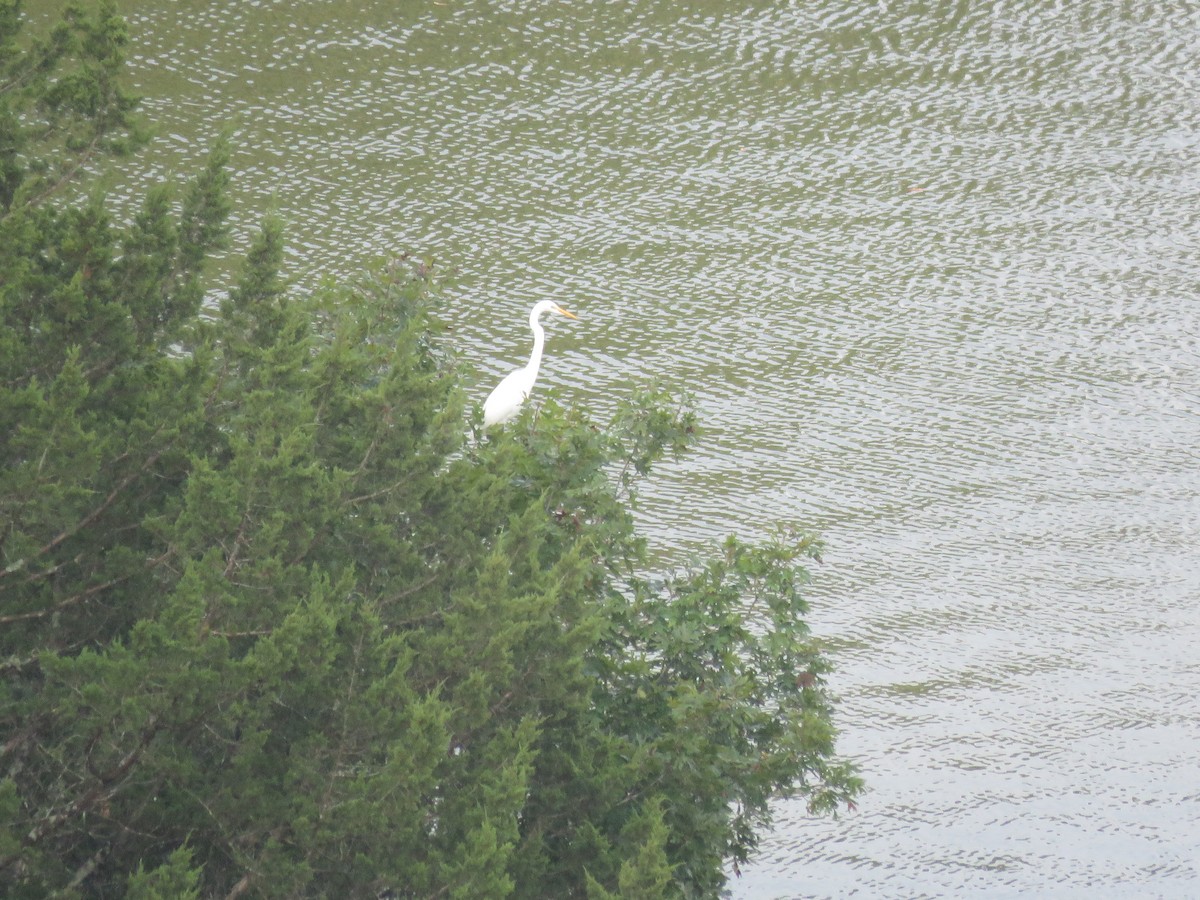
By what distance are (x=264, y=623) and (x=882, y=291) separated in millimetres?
9786

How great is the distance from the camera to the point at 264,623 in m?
3.94

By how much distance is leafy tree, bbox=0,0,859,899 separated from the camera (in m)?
3.77

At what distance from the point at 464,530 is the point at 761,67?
40.1ft

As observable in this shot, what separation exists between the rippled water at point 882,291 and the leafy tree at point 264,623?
3.10 m

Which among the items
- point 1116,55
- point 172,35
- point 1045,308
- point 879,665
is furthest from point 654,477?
point 1116,55

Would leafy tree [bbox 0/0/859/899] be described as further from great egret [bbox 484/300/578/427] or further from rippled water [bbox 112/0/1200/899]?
great egret [bbox 484/300/578/427]

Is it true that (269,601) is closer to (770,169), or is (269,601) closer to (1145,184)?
(770,169)

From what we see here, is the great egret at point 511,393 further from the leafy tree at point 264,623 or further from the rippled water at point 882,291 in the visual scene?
the leafy tree at point 264,623

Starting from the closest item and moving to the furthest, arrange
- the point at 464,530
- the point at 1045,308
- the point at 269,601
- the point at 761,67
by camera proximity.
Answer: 1. the point at 269,601
2. the point at 464,530
3. the point at 1045,308
4. the point at 761,67

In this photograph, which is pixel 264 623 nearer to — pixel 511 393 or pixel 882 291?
pixel 511 393

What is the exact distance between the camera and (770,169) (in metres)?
14.6

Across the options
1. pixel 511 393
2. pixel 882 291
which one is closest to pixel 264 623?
pixel 511 393

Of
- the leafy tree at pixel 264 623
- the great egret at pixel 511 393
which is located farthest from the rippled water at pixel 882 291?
the leafy tree at pixel 264 623

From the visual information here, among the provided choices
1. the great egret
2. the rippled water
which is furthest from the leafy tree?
the great egret
